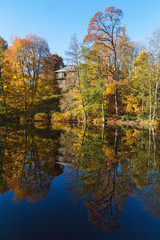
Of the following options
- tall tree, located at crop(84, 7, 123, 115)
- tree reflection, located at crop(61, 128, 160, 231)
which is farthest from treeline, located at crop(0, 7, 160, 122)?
tree reflection, located at crop(61, 128, 160, 231)

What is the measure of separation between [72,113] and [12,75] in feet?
→ 34.4

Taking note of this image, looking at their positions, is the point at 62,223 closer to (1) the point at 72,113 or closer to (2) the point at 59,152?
(2) the point at 59,152

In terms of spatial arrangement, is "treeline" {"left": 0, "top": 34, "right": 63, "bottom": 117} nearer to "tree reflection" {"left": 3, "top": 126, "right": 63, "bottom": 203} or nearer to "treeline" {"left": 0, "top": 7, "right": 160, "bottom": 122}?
"treeline" {"left": 0, "top": 7, "right": 160, "bottom": 122}

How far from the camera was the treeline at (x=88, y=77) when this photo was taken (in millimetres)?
19814

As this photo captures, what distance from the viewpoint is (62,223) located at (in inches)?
83.0

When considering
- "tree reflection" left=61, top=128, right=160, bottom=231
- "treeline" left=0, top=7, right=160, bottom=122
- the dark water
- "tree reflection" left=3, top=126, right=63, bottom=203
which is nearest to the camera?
the dark water

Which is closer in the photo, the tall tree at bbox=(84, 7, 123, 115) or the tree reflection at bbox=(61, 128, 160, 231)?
the tree reflection at bbox=(61, 128, 160, 231)

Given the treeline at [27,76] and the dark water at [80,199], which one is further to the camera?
the treeline at [27,76]

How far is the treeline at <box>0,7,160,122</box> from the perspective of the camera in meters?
19.8

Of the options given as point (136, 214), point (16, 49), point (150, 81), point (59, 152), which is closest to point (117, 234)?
point (136, 214)

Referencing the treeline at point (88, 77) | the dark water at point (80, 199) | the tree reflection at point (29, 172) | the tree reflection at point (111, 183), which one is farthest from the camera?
the treeline at point (88, 77)

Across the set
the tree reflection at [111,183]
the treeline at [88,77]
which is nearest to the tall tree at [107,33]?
the treeline at [88,77]

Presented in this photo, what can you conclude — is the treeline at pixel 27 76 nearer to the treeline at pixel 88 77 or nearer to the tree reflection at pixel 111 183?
the treeline at pixel 88 77

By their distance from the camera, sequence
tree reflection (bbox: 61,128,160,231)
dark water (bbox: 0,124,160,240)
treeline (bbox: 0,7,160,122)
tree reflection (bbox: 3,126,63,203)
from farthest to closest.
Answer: treeline (bbox: 0,7,160,122) → tree reflection (bbox: 3,126,63,203) → tree reflection (bbox: 61,128,160,231) → dark water (bbox: 0,124,160,240)
